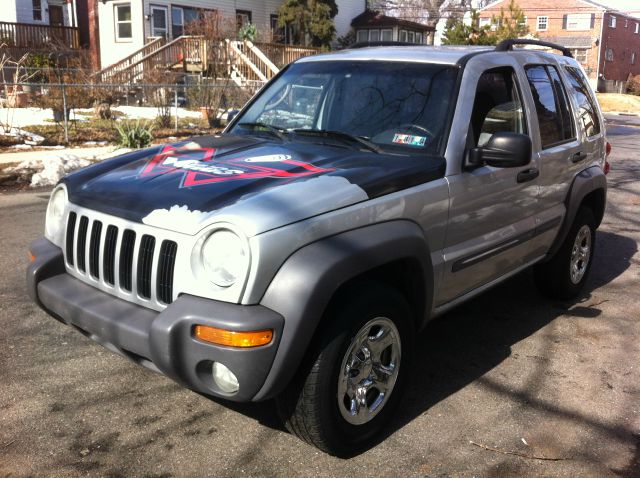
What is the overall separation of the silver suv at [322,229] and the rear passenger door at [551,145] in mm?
21

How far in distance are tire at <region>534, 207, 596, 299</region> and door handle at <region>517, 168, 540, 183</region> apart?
0.99m

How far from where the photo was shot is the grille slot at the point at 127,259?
3127mm

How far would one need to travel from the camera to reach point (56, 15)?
30.7 meters

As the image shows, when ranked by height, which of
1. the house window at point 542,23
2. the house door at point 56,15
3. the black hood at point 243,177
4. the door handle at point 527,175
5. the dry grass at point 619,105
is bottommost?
the dry grass at point 619,105

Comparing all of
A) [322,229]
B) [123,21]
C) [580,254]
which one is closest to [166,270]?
[322,229]

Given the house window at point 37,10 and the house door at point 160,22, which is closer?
the house door at point 160,22

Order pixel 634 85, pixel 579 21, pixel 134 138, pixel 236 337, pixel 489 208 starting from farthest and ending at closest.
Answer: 1. pixel 579 21
2. pixel 634 85
3. pixel 134 138
4. pixel 489 208
5. pixel 236 337

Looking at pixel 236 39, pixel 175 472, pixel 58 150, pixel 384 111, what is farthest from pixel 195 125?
Result: pixel 175 472

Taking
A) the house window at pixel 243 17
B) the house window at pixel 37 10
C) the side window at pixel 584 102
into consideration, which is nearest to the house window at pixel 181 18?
the house window at pixel 243 17

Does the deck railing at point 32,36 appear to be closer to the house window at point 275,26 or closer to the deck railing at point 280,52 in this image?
the deck railing at point 280,52

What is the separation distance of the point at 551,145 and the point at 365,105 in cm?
142

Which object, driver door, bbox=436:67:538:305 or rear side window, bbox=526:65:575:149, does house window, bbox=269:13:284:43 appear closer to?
rear side window, bbox=526:65:575:149

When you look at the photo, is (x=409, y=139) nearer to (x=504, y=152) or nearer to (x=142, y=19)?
(x=504, y=152)

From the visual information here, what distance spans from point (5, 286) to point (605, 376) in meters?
4.45
